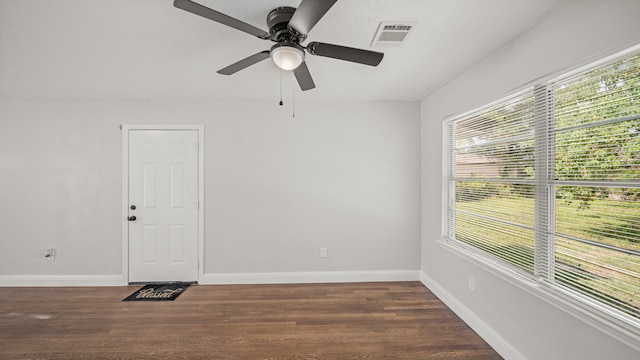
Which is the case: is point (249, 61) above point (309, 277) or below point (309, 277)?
above

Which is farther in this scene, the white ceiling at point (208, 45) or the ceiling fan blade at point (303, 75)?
the ceiling fan blade at point (303, 75)

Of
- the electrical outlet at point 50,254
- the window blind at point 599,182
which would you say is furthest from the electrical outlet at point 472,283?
the electrical outlet at point 50,254

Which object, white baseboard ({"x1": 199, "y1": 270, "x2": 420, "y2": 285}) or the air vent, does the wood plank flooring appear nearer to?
white baseboard ({"x1": 199, "y1": 270, "x2": 420, "y2": 285})

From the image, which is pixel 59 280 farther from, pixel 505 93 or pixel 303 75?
pixel 505 93

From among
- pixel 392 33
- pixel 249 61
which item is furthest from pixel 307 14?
pixel 392 33

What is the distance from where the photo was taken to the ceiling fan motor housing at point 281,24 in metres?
1.56

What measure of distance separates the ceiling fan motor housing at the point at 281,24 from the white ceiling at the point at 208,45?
4cm

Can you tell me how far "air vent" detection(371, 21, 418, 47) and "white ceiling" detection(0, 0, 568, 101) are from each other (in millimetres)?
52

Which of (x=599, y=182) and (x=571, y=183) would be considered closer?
(x=599, y=182)

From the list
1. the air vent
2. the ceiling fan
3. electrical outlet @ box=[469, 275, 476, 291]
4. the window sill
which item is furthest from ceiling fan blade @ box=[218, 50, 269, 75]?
electrical outlet @ box=[469, 275, 476, 291]

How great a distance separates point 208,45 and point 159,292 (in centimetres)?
282

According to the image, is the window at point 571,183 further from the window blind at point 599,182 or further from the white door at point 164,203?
the white door at point 164,203

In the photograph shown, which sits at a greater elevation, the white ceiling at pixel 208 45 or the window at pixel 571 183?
the white ceiling at pixel 208 45

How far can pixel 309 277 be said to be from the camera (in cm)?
354
